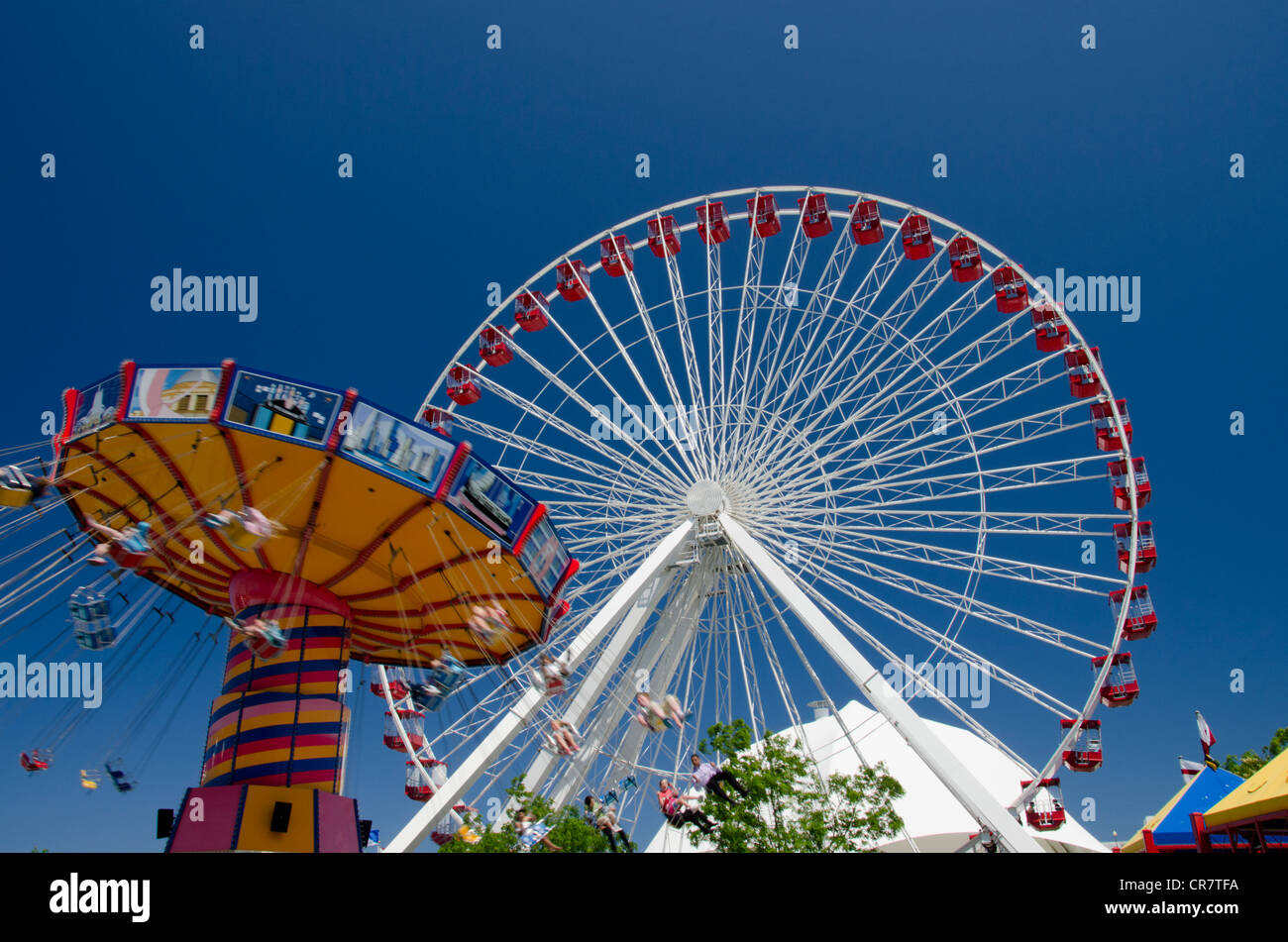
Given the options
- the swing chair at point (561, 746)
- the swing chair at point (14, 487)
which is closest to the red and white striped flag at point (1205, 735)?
the swing chair at point (561, 746)

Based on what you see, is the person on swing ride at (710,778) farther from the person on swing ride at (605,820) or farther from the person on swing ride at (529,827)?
the person on swing ride at (529,827)

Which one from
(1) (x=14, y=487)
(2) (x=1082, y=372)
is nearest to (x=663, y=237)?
(2) (x=1082, y=372)

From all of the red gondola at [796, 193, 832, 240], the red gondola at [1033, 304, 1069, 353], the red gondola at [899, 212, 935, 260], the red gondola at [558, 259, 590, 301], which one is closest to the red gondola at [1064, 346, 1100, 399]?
the red gondola at [1033, 304, 1069, 353]

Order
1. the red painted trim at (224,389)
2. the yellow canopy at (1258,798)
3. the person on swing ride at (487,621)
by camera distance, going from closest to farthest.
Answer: the red painted trim at (224,389) → the yellow canopy at (1258,798) → the person on swing ride at (487,621)

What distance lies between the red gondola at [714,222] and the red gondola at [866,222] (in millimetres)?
3609

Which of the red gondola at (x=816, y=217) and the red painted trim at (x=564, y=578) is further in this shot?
the red gondola at (x=816, y=217)

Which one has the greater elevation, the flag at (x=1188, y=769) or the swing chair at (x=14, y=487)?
the swing chair at (x=14, y=487)

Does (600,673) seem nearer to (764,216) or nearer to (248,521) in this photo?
(248,521)

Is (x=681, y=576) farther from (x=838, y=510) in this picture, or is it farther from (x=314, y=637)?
(x=314, y=637)

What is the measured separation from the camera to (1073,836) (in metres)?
40.6

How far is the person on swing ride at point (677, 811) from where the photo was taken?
697 inches

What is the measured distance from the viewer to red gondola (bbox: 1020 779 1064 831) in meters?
19.7

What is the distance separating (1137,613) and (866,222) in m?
12.1

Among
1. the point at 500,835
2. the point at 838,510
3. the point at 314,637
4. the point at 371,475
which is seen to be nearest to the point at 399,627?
the point at 314,637
